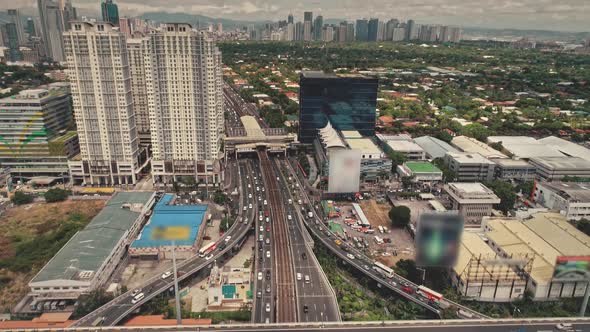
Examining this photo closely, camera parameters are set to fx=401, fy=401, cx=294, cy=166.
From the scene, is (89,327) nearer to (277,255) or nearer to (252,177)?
(277,255)

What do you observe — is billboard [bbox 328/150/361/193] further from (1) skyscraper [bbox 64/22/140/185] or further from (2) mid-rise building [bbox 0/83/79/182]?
(2) mid-rise building [bbox 0/83/79/182]

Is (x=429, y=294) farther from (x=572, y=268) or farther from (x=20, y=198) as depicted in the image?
(x=20, y=198)

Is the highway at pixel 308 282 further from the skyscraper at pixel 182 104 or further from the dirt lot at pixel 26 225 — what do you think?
the dirt lot at pixel 26 225

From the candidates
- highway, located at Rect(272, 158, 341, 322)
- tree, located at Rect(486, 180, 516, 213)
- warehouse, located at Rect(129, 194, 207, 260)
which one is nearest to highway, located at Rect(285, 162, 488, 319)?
highway, located at Rect(272, 158, 341, 322)

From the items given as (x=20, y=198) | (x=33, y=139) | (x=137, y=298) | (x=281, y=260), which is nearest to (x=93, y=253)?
(x=137, y=298)

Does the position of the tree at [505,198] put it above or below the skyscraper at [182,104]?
below

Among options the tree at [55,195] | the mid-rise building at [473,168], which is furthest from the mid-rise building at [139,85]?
the mid-rise building at [473,168]
